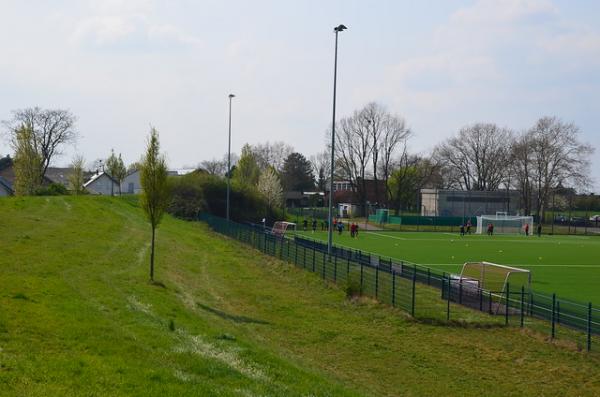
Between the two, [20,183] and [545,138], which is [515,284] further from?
[545,138]

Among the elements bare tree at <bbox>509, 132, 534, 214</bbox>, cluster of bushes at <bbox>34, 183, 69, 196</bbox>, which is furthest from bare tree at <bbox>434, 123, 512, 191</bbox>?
cluster of bushes at <bbox>34, 183, 69, 196</bbox>

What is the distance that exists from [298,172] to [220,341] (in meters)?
123

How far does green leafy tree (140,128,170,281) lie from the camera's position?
2264 cm

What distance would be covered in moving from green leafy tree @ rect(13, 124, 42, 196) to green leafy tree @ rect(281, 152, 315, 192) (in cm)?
7023

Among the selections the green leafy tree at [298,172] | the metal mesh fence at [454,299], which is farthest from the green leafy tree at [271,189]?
the metal mesh fence at [454,299]

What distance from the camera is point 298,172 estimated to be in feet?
443

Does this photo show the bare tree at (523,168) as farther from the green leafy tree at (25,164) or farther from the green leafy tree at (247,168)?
the green leafy tree at (25,164)

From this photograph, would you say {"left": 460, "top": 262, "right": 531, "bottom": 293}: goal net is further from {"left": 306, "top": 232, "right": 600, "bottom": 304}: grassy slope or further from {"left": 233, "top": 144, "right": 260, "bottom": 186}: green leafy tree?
{"left": 233, "top": 144, "right": 260, "bottom": 186}: green leafy tree

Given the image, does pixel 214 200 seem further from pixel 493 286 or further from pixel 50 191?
pixel 493 286

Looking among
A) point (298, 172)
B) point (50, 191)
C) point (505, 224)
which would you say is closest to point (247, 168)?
point (298, 172)

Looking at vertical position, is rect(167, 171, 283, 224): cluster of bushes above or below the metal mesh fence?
above

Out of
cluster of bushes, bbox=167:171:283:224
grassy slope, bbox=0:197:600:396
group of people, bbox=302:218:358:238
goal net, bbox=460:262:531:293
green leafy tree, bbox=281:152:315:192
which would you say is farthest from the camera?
green leafy tree, bbox=281:152:315:192

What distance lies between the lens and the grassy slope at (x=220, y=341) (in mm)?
9195

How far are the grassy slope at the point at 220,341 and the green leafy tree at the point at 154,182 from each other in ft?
7.57
